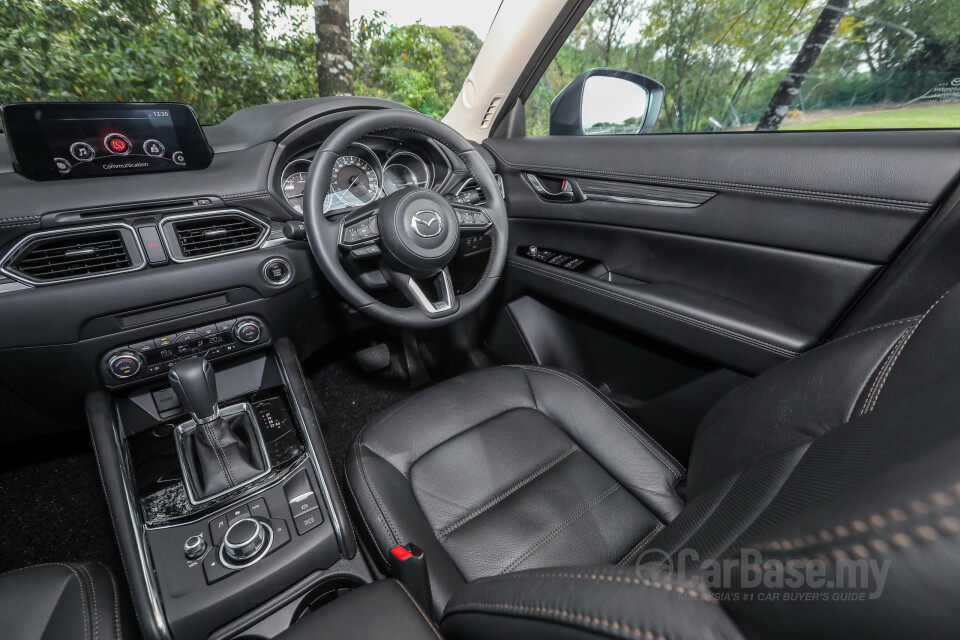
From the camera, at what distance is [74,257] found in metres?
1.10

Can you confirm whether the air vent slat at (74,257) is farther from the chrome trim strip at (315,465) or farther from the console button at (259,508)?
the console button at (259,508)

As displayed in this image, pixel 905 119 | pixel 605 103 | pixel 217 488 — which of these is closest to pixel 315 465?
pixel 217 488

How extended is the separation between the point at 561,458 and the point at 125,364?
3.68 feet

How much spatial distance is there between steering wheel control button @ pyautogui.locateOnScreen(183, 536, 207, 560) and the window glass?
171 centimetres

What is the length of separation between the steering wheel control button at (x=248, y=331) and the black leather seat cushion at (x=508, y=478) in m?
0.48

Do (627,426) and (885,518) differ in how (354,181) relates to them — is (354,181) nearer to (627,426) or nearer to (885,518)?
(627,426)

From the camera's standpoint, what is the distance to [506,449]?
118 centimetres

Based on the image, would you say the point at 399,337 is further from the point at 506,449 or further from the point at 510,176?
the point at 506,449

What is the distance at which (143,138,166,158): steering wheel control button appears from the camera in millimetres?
1164

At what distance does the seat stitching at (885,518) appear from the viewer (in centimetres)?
28

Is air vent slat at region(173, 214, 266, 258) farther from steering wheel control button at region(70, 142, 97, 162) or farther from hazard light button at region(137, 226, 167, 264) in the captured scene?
steering wheel control button at region(70, 142, 97, 162)

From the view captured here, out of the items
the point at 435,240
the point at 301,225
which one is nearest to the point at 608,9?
the point at 435,240

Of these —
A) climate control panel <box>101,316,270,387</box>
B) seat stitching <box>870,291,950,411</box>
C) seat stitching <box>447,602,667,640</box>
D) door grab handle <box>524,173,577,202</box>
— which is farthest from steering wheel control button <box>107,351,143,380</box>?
seat stitching <box>870,291,950,411</box>

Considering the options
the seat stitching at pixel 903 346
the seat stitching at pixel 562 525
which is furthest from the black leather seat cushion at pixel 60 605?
the seat stitching at pixel 903 346
